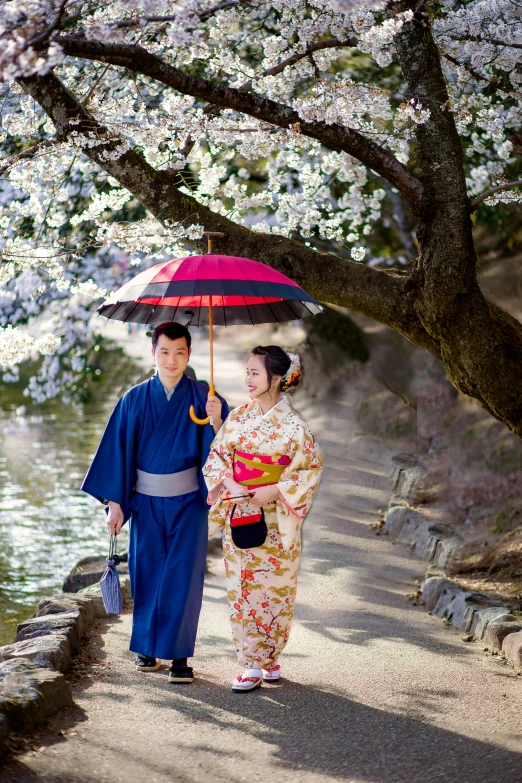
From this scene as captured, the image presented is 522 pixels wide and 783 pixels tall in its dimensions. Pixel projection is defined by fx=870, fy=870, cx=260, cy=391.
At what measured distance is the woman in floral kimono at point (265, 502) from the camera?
165 inches

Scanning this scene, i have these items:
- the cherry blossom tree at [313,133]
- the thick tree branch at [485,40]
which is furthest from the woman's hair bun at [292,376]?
the thick tree branch at [485,40]

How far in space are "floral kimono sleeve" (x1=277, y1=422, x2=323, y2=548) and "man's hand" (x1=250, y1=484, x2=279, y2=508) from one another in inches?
1.2

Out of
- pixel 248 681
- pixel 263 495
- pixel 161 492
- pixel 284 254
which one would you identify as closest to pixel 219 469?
pixel 263 495

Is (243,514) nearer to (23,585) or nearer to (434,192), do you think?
(434,192)

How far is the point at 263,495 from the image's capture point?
4.15 meters

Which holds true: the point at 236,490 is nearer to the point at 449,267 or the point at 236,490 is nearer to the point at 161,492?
the point at 161,492

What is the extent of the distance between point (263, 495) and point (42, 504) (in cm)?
631

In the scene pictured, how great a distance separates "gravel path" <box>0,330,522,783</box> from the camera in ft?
10.5

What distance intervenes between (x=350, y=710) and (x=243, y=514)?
1.02 meters

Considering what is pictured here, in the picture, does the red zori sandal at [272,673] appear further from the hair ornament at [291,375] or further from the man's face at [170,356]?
the man's face at [170,356]

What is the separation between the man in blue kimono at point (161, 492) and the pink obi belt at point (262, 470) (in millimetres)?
265

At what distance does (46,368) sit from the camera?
10242 mm

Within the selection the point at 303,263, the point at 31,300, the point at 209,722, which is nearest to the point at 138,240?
the point at 303,263

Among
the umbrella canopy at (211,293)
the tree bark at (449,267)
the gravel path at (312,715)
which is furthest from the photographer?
the tree bark at (449,267)
